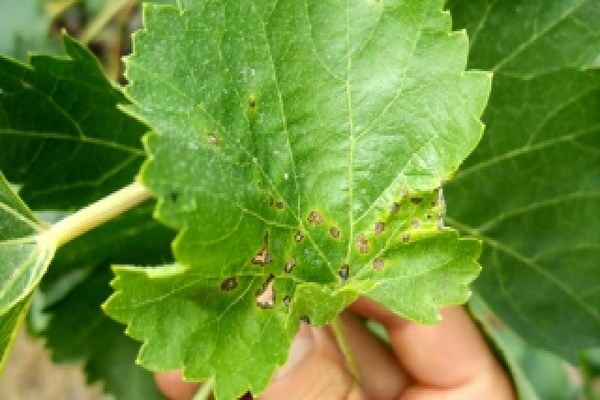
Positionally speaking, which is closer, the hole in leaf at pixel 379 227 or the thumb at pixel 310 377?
the hole in leaf at pixel 379 227

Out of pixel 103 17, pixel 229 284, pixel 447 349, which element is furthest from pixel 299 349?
pixel 103 17

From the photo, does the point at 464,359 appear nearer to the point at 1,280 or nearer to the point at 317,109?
the point at 317,109

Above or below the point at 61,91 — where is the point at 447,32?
above

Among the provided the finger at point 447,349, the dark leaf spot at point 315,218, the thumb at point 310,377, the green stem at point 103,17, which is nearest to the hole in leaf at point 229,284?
the dark leaf spot at point 315,218

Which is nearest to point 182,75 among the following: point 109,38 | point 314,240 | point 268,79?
point 268,79

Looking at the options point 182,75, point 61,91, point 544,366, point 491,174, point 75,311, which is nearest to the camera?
point 182,75

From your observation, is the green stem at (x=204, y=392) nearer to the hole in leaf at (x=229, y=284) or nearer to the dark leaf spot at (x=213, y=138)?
the hole in leaf at (x=229, y=284)
